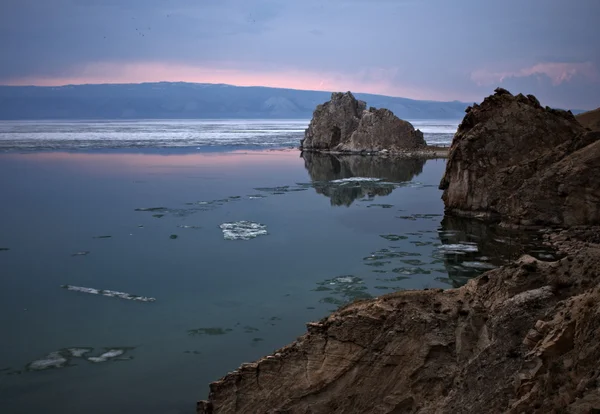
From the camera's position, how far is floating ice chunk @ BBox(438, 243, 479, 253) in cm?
2025

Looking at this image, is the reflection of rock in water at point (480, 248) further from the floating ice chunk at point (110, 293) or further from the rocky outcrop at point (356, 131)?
the rocky outcrop at point (356, 131)

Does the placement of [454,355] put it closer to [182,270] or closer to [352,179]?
[182,270]

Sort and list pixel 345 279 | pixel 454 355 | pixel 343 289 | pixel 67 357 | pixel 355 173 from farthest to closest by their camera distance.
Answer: pixel 355 173
pixel 345 279
pixel 343 289
pixel 67 357
pixel 454 355

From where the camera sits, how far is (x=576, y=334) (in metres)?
5.98

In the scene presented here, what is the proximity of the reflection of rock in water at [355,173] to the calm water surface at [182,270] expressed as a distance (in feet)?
1.25

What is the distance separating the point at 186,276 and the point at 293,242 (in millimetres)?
5447

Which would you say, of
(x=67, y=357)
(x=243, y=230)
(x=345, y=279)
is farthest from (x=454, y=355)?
(x=243, y=230)

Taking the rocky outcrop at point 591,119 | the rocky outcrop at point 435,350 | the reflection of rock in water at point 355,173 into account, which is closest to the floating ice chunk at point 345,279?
the rocky outcrop at point 435,350

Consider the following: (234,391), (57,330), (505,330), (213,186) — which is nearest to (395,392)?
(505,330)

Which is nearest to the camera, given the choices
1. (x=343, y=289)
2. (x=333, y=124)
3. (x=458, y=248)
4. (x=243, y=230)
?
(x=343, y=289)

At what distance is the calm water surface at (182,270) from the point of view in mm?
11141

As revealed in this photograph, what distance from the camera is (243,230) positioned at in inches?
939

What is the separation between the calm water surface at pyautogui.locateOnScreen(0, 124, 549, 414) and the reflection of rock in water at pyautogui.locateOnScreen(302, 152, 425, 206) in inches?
15.0

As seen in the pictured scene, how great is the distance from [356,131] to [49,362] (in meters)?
57.3
